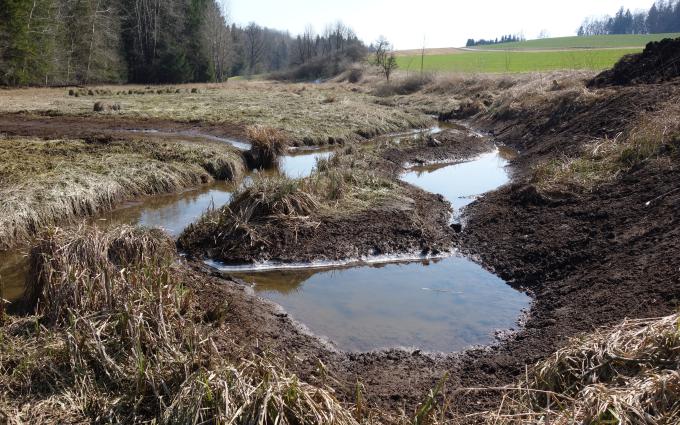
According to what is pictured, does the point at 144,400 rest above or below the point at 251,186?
below

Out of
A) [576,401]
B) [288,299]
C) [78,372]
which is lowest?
[288,299]

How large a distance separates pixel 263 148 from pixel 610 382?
1263 cm

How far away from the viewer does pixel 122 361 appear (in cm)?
458

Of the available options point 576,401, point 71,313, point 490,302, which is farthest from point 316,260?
point 576,401

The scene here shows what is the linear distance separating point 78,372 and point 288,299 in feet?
10.8

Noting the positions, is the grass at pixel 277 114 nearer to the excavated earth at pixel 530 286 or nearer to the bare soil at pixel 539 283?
the excavated earth at pixel 530 286

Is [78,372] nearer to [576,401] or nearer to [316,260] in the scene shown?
[576,401]

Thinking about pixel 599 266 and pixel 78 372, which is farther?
pixel 599 266

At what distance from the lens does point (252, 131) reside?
15727mm

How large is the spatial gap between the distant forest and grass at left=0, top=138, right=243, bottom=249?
2334 cm

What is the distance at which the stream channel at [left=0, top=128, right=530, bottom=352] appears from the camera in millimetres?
6404

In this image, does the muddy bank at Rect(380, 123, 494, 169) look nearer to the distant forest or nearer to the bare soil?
the bare soil

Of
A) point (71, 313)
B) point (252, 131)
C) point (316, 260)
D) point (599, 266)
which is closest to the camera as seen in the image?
point (71, 313)

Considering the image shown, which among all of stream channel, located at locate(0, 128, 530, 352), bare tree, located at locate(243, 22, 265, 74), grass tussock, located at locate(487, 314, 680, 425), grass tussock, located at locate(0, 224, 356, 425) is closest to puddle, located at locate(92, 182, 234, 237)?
stream channel, located at locate(0, 128, 530, 352)
